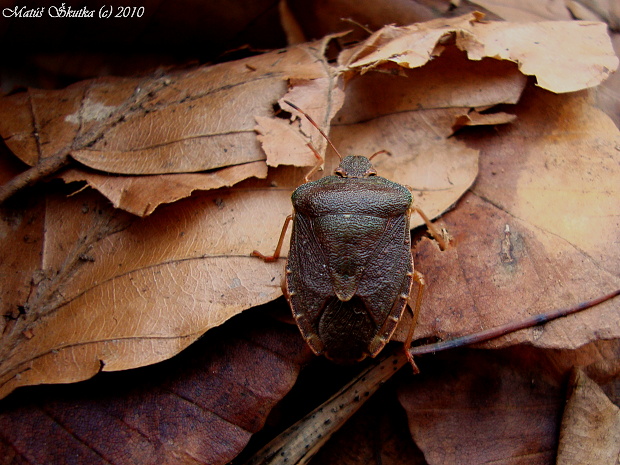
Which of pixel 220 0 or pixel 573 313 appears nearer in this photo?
pixel 573 313

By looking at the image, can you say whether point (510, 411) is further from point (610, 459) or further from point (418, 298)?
point (418, 298)

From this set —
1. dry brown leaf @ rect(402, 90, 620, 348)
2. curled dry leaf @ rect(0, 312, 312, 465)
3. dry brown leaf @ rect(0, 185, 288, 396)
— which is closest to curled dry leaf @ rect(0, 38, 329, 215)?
dry brown leaf @ rect(0, 185, 288, 396)

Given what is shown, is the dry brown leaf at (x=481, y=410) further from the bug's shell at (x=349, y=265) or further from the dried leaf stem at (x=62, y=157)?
the dried leaf stem at (x=62, y=157)

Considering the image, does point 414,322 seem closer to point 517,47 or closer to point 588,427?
point 588,427

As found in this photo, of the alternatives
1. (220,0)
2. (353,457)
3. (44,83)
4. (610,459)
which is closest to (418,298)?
(353,457)

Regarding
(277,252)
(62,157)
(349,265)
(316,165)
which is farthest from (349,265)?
(62,157)

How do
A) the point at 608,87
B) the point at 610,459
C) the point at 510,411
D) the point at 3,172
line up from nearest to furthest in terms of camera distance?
the point at 610,459
the point at 510,411
the point at 3,172
the point at 608,87

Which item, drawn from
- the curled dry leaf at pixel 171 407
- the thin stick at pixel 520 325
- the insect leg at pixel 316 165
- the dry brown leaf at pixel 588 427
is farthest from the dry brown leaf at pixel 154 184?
the dry brown leaf at pixel 588 427

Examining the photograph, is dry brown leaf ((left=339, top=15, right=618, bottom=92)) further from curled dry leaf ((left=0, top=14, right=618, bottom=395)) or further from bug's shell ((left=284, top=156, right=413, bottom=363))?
bug's shell ((left=284, top=156, right=413, bottom=363))
